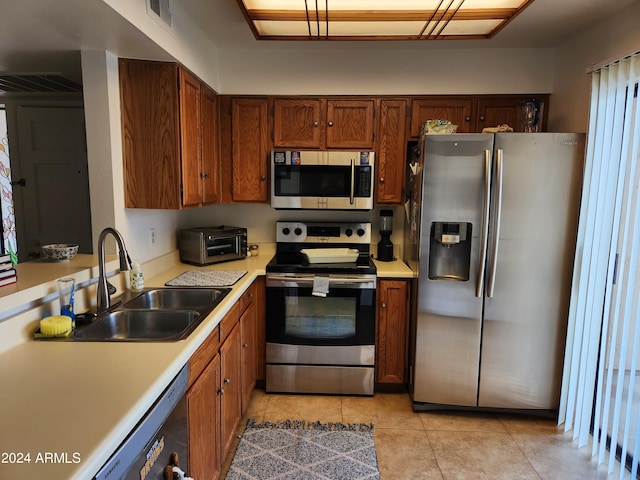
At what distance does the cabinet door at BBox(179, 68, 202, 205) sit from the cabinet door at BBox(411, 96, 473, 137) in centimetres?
157

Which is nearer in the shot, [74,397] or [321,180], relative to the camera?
[74,397]

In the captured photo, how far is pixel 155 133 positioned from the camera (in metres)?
2.13

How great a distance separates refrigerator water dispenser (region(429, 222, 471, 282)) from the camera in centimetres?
239

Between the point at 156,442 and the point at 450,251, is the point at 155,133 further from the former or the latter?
the point at 450,251

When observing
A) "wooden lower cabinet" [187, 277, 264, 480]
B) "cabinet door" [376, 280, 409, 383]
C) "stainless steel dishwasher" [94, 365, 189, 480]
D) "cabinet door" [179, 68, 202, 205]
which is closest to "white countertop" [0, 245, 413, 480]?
"stainless steel dishwasher" [94, 365, 189, 480]

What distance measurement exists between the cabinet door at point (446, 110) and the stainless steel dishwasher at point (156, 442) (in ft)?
7.90

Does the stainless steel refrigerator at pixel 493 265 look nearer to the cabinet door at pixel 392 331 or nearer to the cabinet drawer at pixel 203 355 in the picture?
the cabinet door at pixel 392 331

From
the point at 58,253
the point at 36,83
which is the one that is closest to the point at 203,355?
the point at 58,253

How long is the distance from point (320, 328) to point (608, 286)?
1731 millimetres

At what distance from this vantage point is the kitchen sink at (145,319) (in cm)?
157

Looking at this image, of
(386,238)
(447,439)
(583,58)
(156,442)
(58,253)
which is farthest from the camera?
(386,238)

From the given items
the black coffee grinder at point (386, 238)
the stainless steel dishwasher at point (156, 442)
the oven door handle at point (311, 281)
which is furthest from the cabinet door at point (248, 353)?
the black coffee grinder at point (386, 238)

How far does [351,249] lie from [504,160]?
127 cm

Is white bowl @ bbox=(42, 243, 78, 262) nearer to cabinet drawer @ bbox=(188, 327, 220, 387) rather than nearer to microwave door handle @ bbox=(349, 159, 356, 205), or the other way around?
cabinet drawer @ bbox=(188, 327, 220, 387)
